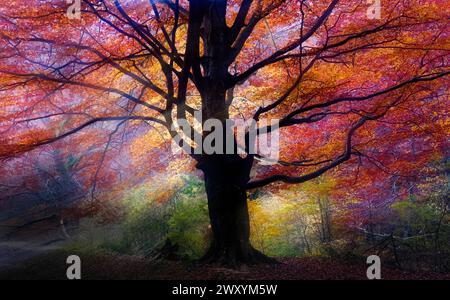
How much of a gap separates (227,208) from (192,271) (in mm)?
1331

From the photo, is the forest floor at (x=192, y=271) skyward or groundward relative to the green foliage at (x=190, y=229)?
groundward

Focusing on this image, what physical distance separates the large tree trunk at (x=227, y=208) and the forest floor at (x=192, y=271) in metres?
0.37

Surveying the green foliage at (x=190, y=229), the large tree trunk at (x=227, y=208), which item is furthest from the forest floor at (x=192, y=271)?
A: the green foliage at (x=190, y=229)

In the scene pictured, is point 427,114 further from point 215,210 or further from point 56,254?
point 56,254

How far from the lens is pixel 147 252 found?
10.1 metres

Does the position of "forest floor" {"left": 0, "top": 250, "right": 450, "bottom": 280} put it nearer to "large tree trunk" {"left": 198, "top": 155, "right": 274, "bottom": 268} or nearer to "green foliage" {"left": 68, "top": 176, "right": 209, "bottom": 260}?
"large tree trunk" {"left": 198, "top": 155, "right": 274, "bottom": 268}

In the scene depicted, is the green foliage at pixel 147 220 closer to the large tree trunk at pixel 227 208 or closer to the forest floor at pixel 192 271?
the forest floor at pixel 192 271

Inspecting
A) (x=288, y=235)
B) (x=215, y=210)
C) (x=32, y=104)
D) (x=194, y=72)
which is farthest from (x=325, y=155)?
(x=32, y=104)

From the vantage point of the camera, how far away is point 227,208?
263 inches

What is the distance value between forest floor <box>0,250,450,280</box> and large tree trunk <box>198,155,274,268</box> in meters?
0.37

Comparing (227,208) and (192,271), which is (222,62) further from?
(192,271)

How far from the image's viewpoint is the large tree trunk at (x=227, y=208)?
659 centimetres

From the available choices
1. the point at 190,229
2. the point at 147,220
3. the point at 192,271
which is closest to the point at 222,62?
the point at 192,271
